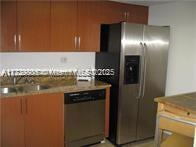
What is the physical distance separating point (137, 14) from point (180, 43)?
2.64 ft

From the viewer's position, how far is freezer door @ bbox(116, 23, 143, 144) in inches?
111

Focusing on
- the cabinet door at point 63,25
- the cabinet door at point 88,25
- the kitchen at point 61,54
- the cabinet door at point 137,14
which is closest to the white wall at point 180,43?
the kitchen at point 61,54

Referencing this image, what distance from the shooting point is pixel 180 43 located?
126 inches

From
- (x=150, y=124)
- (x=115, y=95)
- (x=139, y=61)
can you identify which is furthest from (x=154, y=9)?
(x=150, y=124)

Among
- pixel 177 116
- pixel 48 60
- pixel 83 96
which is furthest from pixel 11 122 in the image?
pixel 177 116

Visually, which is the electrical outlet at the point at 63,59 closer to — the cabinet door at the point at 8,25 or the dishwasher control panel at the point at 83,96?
the dishwasher control panel at the point at 83,96

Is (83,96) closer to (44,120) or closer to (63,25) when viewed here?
(44,120)

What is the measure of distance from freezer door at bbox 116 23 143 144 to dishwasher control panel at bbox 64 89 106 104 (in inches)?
10.8

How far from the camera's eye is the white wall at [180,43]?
120 inches

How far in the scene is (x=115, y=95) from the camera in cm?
298

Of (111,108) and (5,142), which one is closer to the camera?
(5,142)

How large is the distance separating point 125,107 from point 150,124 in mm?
600

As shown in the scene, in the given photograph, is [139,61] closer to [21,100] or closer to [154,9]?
[154,9]

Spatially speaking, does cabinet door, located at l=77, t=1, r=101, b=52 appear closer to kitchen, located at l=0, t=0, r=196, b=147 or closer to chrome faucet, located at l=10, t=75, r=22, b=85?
kitchen, located at l=0, t=0, r=196, b=147
